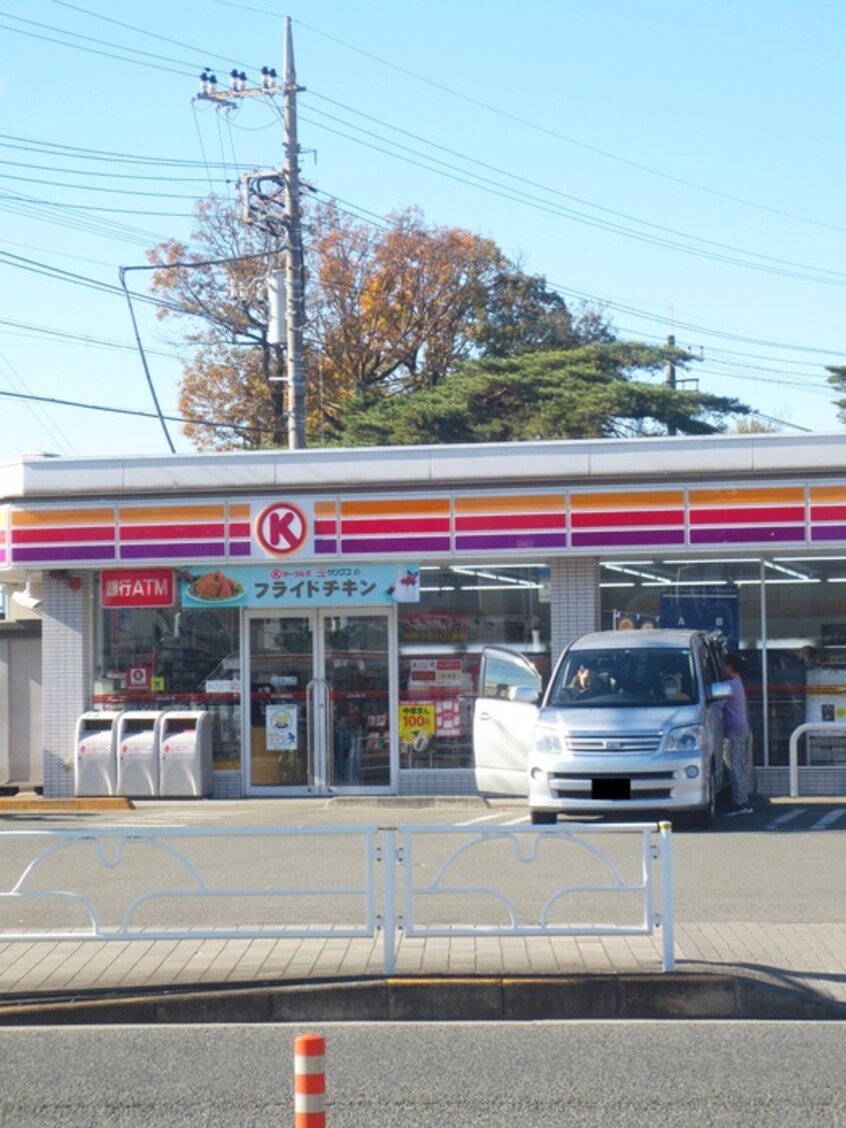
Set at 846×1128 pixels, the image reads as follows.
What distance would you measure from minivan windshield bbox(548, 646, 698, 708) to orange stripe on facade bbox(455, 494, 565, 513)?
334 cm

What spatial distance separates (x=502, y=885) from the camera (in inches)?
464

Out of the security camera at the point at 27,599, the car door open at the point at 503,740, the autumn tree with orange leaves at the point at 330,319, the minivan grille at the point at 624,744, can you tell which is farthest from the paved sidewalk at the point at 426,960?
the autumn tree with orange leaves at the point at 330,319

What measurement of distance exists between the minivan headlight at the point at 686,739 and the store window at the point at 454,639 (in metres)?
4.83

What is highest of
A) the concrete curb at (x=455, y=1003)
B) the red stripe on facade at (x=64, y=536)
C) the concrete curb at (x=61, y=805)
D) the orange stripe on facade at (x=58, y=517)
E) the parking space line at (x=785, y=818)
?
the orange stripe on facade at (x=58, y=517)

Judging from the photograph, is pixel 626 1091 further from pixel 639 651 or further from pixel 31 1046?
pixel 639 651

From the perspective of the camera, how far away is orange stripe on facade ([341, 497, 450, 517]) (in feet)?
65.2

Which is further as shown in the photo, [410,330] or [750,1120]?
[410,330]

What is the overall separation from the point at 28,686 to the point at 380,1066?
16010mm

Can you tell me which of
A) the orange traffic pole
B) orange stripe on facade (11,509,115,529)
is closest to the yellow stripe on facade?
orange stripe on facade (11,509,115,529)

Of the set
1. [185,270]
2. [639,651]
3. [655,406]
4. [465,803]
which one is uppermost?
[185,270]

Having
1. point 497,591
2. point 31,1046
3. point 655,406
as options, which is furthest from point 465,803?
point 655,406

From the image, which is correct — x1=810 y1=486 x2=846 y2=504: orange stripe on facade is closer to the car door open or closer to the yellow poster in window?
the car door open

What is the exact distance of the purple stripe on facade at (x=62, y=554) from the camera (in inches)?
804

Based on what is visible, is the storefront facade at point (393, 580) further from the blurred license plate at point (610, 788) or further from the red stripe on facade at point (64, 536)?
the blurred license plate at point (610, 788)
